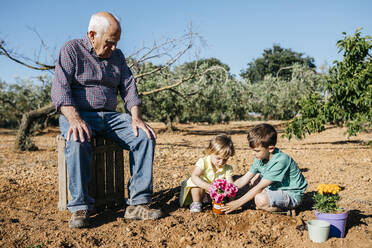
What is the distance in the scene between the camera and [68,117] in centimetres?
277

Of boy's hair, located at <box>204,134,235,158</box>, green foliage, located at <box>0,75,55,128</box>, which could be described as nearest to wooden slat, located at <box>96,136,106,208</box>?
boy's hair, located at <box>204,134,235,158</box>

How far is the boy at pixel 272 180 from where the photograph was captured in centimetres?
305

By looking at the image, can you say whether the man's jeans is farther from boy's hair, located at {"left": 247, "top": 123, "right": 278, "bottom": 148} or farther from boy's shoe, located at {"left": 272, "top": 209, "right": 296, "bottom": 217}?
boy's shoe, located at {"left": 272, "top": 209, "right": 296, "bottom": 217}

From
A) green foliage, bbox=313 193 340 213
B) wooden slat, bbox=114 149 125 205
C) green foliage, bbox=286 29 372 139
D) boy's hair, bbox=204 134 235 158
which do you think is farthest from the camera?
green foliage, bbox=286 29 372 139

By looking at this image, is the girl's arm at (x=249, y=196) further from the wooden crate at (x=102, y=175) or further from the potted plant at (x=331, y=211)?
the wooden crate at (x=102, y=175)

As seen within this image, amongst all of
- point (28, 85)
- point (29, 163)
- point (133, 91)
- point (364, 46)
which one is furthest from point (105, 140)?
point (28, 85)

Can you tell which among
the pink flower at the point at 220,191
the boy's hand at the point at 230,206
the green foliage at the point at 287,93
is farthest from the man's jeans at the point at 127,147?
the green foliage at the point at 287,93

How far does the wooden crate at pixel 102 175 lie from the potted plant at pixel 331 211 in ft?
6.30

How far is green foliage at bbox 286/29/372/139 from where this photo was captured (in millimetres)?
6293

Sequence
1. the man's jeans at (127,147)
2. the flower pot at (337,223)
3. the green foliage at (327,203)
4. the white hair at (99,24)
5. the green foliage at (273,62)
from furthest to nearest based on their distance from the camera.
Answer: the green foliage at (273,62) → the white hair at (99,24) → the man's jeans at (127,147) → the green foliage at (327,203) → the flower pot at (337,223)

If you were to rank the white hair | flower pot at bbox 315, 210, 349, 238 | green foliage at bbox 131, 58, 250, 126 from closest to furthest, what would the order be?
flower pot at bbox 315, 210, 349, 238, the white hair, green foliage at bbox 131, 58, 250, 126

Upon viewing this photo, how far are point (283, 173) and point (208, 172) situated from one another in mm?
791

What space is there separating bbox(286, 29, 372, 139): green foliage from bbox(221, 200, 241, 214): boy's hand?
419 cm

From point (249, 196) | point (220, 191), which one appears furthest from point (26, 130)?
point (249, 196)
